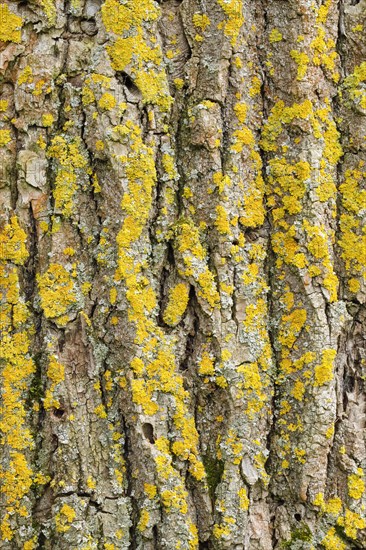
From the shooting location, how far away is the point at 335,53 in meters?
2.08

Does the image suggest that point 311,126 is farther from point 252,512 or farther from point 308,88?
point 252,512

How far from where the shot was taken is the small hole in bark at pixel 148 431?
1.88 m

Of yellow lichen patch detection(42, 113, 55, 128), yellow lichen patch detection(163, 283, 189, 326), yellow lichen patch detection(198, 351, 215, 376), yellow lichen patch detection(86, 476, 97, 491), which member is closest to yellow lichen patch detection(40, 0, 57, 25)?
yellow lichen patch detection(42, 113, 55, 128)

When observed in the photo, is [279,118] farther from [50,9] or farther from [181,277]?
[50,9]

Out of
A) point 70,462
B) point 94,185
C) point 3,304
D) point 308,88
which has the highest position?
point 308,88

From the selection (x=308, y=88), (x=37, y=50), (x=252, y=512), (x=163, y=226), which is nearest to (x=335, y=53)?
(x=308, y=88)

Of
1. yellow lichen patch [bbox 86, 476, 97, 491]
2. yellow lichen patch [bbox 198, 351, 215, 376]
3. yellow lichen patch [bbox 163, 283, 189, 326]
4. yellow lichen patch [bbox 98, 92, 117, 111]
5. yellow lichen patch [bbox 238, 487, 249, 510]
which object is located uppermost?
yellow lichen patch [bbox 98, 92, 117, 111]

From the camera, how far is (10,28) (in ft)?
6.64

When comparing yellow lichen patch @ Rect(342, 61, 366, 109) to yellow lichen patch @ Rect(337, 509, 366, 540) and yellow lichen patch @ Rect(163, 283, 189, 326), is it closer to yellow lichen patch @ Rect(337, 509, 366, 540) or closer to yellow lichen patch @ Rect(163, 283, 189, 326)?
yellow lichen patch @ Rect(163, 283, 189, 326)

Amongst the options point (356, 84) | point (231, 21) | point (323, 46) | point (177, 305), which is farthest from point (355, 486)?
point (231, 21)

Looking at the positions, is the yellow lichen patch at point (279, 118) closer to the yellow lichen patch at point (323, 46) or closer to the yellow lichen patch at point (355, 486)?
the yellow lichen patch at point (323, 46)

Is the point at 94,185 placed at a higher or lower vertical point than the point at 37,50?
lower

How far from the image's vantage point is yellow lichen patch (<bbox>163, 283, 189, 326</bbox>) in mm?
1949

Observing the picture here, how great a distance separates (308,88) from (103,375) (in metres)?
1.11
